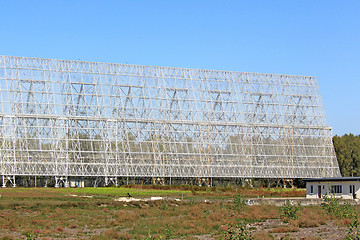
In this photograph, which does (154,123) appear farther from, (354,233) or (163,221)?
(354,233)

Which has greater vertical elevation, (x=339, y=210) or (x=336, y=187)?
(x=336, y=187)

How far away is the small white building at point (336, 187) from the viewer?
7006cm

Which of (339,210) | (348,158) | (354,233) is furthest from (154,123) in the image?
(354,233)

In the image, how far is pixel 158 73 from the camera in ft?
362

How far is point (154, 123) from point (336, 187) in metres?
42.6

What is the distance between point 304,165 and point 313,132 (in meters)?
8.18

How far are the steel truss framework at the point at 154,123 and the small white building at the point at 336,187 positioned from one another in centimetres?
3299

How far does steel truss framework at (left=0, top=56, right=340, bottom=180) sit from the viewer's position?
322 ft

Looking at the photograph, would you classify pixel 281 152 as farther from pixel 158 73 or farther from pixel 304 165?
pixel 158 73

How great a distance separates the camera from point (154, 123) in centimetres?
10538

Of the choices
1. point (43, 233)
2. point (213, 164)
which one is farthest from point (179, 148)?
point (43, 233)

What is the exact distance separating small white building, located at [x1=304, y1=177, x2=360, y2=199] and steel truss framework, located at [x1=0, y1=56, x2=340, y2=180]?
3299 cm

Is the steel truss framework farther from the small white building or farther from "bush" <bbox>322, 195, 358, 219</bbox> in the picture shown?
"bush" <bbox>322, 195, 358, 219</bbox>

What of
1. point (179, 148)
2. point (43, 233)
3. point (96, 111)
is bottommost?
point (43, 233)
